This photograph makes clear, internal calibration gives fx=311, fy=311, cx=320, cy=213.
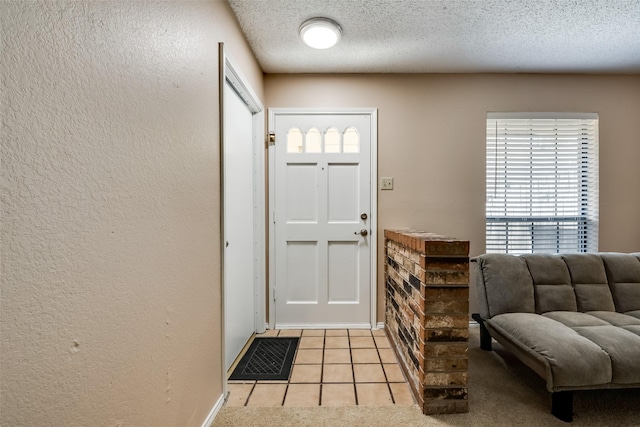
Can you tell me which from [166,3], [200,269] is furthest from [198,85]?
[200,269]

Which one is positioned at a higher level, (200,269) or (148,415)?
(200,269)

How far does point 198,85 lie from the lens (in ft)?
4.79

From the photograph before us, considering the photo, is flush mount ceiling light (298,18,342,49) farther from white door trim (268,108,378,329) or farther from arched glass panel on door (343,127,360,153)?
arched glass panel on door (343,127,360,153)

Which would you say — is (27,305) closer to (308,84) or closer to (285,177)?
(285,177)

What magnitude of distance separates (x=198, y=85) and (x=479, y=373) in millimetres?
2409

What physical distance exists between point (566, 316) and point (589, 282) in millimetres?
432

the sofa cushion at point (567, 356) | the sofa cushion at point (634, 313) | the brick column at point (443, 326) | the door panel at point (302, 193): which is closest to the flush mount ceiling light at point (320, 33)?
the door panel at point (302, 193)

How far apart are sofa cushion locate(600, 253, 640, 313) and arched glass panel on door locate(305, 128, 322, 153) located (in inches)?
94.1

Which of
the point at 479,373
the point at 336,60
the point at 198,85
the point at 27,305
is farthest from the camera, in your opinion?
the point at 336,60

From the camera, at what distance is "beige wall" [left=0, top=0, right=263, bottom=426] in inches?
24.5

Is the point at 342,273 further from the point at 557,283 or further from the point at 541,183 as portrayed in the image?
the point at 541,183

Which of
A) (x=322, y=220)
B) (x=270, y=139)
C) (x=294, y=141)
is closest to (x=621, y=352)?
(x=322, y=220)

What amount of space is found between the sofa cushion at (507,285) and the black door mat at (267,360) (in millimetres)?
1493

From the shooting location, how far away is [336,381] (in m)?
1.99
